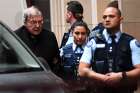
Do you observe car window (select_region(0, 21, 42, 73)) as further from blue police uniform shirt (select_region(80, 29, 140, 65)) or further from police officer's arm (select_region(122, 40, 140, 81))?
police officer's arm (select_region(122, 40, 140, 81))

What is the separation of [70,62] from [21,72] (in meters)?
2.16

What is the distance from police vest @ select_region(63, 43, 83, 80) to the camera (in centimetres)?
→ 739

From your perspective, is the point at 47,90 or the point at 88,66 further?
the point at 88,66

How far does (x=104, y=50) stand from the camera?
6.41 meters

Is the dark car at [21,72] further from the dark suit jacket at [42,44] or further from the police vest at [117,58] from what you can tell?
the dark suit jacket at [42,44]

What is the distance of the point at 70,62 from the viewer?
7.42m

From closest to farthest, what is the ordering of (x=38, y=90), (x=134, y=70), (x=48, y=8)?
1. (x=38, y=90)
2. (x=134, y=70)
3. (x=48, y=8)

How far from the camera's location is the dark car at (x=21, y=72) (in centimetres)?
478

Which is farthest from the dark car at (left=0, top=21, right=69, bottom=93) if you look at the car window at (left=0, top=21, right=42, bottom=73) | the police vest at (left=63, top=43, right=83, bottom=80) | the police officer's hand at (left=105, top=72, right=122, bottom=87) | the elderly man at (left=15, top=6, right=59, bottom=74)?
the police vest at (left=63, top=43, right=83, bottom=80)

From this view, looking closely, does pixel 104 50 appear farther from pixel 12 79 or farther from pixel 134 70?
pixel 12 79

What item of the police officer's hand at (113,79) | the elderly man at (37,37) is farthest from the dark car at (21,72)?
the elderly man at (37,37)

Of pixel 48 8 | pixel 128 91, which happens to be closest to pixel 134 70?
pixel 128 91

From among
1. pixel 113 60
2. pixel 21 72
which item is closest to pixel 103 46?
pixel 113 60

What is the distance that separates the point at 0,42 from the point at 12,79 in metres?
0.77
